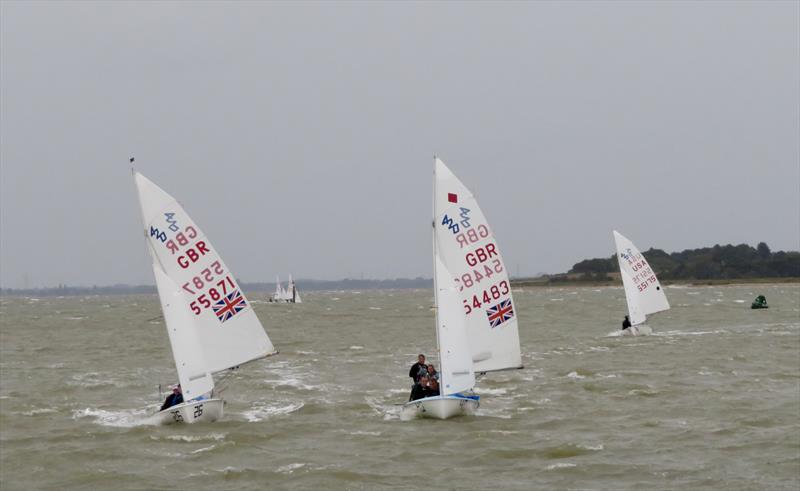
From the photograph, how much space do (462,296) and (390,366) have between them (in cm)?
1439

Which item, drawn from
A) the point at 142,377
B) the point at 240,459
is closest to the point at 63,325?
the point at 142,377

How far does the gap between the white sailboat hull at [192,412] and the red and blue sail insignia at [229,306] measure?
6.09 ft

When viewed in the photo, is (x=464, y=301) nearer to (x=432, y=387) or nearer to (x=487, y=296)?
(x=487, y=296)

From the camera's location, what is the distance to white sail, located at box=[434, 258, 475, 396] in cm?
2133

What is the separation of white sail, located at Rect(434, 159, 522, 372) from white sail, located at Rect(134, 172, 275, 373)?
4304 millimetres

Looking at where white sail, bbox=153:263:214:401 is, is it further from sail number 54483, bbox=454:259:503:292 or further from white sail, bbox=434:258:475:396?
sail number 54483, bbox=454:259:503:292

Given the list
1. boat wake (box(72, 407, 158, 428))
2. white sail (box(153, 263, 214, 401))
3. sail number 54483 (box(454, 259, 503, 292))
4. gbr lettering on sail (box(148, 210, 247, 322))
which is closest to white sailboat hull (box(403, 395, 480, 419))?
sail number 54483 (box(454, 259, 503, 292))

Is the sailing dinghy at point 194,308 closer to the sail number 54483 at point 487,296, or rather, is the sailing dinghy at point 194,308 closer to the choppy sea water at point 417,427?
the choppy sea water at point 417,427

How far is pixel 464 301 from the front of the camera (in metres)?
22.1

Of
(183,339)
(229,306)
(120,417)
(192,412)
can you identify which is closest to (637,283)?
(120,417)

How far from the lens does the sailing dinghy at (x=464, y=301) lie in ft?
69.5

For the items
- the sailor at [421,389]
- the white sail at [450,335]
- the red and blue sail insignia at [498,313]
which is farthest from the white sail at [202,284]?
the red and blue sail insignia at [498,313]

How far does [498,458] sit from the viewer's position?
18.2m

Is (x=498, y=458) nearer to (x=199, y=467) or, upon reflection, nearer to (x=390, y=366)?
(x=199, y=467)
